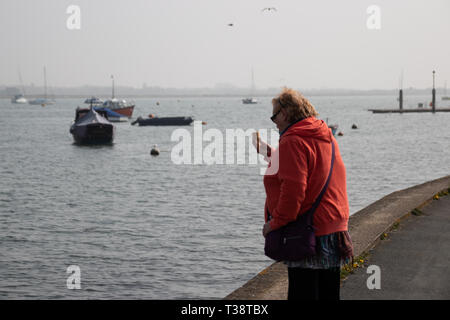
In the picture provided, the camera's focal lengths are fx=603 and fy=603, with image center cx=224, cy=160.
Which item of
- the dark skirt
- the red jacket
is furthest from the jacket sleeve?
the dark skirt

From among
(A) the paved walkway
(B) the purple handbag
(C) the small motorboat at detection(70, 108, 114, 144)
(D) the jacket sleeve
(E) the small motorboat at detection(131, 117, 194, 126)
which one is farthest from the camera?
(E) the small motorboat at detection(131, 117, 194, 126)

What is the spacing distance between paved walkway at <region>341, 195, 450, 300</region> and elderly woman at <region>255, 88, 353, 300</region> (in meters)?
2.04

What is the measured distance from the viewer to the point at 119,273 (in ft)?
42.2

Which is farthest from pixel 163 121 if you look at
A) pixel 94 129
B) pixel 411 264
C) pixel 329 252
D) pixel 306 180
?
pixel 306 180

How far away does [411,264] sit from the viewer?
7.09 m

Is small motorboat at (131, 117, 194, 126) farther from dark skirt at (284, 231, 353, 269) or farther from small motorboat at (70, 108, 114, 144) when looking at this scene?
dark skirt at (284, 231, 353, 269)

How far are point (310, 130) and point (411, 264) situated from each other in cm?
390

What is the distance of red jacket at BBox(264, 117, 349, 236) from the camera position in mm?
3785

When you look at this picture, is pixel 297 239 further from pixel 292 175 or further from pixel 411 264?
pixel 411 264

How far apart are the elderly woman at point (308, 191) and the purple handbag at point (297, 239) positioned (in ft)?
0.11

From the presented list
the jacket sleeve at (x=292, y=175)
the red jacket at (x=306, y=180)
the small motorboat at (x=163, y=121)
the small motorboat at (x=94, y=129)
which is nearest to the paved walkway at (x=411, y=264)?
the red jacket at (x=306, y=180)

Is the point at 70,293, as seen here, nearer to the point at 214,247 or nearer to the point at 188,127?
the point at 214,247

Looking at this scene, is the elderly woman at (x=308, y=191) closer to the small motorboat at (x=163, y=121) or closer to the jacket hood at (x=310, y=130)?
the jacket hood at (x=310, y=130)
